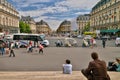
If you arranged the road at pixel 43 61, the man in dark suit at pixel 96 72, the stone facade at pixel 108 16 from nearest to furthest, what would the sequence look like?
the man in dark suit at pixel 96 72
the road at pixel 43 61
the stone facade at pixel 108 16

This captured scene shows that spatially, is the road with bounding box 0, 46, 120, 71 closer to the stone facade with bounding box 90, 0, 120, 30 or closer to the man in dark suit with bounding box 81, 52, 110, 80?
the man in dark suit with bounding box 81, 52, 110, 80

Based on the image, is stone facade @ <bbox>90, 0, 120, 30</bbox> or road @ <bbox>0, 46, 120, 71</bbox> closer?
road @ <bbox>0, 46, 120, 71</bbox>

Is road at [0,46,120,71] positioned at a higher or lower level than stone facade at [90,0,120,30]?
lower

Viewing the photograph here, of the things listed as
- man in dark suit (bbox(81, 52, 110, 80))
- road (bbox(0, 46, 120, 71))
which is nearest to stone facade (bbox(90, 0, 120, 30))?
road (bbox(0, 46, 120, 71))

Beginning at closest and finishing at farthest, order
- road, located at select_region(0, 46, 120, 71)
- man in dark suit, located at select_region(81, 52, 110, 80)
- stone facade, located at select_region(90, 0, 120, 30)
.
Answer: man in dark suit, located at select_region(81, 52, 110, 80)
road, located at select_region(0, 46, 120, 71)
stone facade, located at select_region(90, 0, 120, 30)

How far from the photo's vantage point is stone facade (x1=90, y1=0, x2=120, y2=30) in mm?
86750

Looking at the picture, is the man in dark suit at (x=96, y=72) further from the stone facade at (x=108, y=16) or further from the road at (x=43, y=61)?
the stone facade at (x=108, y=16)

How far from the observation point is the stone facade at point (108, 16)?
8675cm

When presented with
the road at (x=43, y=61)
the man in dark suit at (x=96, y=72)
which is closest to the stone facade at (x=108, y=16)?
the road at (x=43, y=61)

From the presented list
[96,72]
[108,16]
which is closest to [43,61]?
[96,72]

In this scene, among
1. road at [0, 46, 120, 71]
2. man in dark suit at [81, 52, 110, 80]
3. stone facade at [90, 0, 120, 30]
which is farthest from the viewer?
stone facade at [90, 0, 120, 30]

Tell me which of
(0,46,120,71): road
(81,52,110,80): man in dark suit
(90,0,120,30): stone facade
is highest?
(90,0,120,30): stone facade

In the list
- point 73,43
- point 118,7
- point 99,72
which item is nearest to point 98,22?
point 118,7

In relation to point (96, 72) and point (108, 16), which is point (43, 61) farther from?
point (108, 16)
